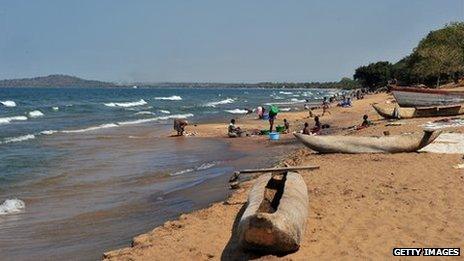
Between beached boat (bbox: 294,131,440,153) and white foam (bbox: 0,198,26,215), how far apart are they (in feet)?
25.7

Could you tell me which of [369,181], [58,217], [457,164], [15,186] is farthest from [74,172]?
[457,164]

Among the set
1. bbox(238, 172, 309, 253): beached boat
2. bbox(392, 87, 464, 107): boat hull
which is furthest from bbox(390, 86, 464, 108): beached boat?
bbox(238, 172, 309, 253): beached boat

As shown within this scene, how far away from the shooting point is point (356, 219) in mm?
9086

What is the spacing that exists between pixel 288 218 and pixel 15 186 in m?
11.2

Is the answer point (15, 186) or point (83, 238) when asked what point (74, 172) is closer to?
point (15, 186)

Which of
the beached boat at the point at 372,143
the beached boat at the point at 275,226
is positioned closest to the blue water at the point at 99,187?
the beached boat at the point at 372,143

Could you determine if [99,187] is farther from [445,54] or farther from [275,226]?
[445,54]

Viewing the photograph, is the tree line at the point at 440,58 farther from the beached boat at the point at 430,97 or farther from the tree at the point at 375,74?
the tree at the point at 375,74

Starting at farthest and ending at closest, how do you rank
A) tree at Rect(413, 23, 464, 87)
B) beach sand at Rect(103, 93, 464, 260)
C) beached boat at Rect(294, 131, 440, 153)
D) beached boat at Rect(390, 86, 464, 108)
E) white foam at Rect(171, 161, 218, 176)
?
tree at Rect(413, 23, 464, 87) → beached boat at Rect(390, 86, 464, 108) → white foam at Rect(171, 161, 218, 176) → beached boat at Rect(294, 131, 440, 153) → beach sand at Rect(103, 93, 464, 260)

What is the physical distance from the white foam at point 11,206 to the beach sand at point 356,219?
4564mm

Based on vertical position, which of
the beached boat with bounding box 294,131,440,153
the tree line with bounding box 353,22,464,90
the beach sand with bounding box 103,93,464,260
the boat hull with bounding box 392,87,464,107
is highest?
the tree line with bounding box 353,22,464,90

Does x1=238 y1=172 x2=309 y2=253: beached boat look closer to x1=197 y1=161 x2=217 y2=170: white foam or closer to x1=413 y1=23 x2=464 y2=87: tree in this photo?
x1=197 y1=161 x2=217 y2=170: white foam

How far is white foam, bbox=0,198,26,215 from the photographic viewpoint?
1278 centimetres

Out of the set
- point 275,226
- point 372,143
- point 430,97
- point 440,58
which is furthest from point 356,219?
point 440,58
